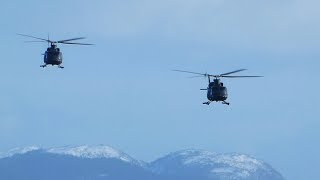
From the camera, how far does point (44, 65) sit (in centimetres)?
15000

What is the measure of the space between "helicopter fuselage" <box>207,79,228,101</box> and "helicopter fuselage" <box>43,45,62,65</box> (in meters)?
26.7

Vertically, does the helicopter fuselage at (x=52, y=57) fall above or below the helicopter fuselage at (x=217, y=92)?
above

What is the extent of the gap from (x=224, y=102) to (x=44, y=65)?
103 feet

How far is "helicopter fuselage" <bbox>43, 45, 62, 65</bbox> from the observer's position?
151625mm

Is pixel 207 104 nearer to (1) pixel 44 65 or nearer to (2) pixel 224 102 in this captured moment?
(2) pixel 224 102

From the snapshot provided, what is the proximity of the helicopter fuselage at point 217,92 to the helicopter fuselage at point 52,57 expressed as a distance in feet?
87.5

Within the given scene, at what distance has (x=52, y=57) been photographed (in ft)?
499

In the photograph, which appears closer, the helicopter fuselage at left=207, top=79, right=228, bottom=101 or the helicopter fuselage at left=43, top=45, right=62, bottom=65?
the helicopter fuselage at left=207, top=79, right=228, bottom=101

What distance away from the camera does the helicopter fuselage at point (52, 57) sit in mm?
151625

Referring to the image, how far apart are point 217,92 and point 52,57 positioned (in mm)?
29287

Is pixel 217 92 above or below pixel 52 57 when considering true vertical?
below

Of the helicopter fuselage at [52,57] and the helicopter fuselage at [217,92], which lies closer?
the helicopter fuselage at [217,92]

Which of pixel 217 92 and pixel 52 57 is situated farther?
pixel 52 57

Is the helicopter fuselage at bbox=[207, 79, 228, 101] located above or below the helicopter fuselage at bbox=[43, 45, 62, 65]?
below
